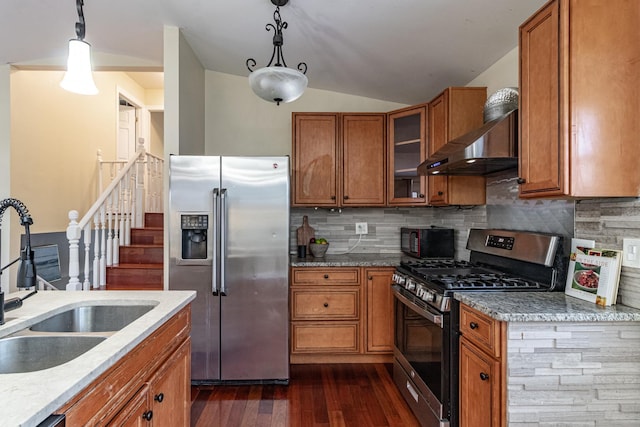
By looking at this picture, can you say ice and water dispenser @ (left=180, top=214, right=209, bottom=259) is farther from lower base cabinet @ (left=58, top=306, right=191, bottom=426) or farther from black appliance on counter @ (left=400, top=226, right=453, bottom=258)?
black appliance on counter @ (left=400, top=226, right=453, bottom=258)

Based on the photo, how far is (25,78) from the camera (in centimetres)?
358

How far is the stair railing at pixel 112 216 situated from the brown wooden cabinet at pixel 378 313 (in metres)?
2.43

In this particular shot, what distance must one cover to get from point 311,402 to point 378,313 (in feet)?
2.90

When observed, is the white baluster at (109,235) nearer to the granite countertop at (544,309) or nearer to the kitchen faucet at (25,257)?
the kitchen faucet at (25,257)

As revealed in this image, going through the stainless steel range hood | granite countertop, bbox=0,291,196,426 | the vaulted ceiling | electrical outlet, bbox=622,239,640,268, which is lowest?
granite countertop, bbox=0,291,196,426

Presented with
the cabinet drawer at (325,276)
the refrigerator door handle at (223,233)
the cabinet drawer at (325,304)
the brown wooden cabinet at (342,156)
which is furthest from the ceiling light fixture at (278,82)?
the cabinet drawer at (325,304)

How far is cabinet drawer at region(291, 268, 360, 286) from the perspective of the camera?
286cm

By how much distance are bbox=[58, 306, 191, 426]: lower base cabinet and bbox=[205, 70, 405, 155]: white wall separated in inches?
83.2

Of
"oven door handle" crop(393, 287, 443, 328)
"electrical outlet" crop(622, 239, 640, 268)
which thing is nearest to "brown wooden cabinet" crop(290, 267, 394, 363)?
"oven door handle" crop(393, 287, 443, 328)

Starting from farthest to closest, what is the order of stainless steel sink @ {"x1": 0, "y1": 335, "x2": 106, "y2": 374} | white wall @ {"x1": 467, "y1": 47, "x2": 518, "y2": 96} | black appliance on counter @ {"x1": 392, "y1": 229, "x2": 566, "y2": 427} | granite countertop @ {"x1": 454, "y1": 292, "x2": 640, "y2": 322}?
white wall @ {"x1": 467, "y1": 47, "x2": 518, "y2": 96} < black appliance on counter @ {"x1": 392, "y1": 229, "x2": 566, "y2": 427} < granite countertop @ {"x1": 454, "y1": 292, "x2": 640, "y2": 322} < stainless steel sink @ {"x1": 0, "y1": 335, "x2": 106, "y2": 374}

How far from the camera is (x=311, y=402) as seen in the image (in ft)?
7.71

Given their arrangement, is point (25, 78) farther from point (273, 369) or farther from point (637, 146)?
point (637, 146)

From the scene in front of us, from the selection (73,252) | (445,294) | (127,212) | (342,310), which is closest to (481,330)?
(445,294)

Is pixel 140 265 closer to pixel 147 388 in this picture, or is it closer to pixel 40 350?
pixel 40 350
